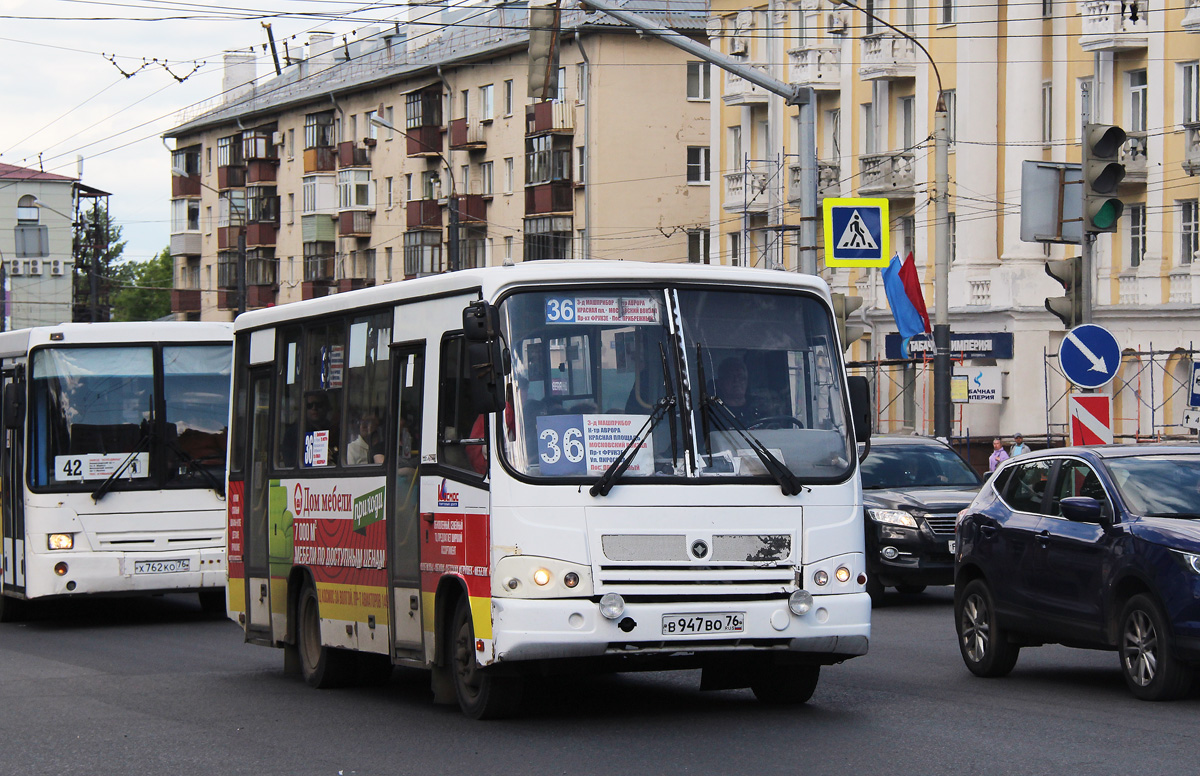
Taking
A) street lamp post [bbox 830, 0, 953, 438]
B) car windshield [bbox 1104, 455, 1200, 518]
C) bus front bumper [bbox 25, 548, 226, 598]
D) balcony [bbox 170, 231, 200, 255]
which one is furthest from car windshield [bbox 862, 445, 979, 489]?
balcony [bbox 170, 231, 200, 255]

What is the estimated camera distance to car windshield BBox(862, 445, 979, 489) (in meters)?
22.0

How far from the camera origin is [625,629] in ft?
35.4

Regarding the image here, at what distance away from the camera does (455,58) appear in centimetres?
7138

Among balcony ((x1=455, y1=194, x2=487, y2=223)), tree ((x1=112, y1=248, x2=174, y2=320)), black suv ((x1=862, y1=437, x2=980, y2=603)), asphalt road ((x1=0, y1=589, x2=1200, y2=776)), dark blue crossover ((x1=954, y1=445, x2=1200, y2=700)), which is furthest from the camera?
tree ((x1=112, y1=248, x2=174, y2=320))

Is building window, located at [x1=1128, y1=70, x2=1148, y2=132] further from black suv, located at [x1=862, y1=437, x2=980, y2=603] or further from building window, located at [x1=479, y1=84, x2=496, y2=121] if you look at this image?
building window, located at [x1=479, y1=84, x2=496, y2=121]

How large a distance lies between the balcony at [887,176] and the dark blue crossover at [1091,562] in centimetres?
3705

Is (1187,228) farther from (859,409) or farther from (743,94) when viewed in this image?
(859,409)

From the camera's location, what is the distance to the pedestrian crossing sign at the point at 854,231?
24000mm

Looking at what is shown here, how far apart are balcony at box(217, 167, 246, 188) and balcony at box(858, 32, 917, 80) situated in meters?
45.9

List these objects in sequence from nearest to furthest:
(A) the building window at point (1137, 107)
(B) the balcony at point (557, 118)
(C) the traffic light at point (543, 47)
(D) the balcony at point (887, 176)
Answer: (C) the traffic light at point (543, 47) → (A) the building window at point (1137, 107) → (D) the balcony at point (887, 176) → (B) the balcony at point (557, 118)

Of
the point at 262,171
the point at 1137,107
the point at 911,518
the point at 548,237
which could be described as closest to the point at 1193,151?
the point at 1137,107

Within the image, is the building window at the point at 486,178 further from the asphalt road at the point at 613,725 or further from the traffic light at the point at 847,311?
the asphalt road at the point at 613,725

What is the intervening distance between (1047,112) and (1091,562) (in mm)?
36338

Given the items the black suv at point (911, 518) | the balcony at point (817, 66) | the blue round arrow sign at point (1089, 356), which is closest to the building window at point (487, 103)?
the balcony at point (817, 66)
